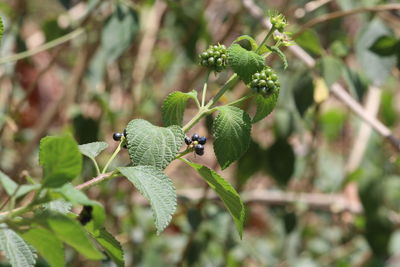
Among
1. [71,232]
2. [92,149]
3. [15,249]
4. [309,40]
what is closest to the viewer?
[71,232]

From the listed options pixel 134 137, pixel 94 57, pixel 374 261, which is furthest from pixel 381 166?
pixel 134 137

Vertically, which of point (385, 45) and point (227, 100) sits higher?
point (385, 45)

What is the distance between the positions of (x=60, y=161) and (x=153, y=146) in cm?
14

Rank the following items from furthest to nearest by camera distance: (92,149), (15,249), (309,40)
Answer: (309,40), (92,149), (15,249)

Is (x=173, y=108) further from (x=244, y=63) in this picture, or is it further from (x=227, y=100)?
(x=227, y=100)

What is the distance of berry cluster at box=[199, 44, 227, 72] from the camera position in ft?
2.86

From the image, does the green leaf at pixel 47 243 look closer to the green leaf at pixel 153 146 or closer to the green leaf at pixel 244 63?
the green leaf at pixel 153 146

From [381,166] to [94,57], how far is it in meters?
0.92

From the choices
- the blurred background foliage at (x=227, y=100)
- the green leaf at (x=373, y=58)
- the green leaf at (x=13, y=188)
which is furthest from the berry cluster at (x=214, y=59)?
the green leaf at (x=373, y=58)

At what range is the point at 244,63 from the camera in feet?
2.66

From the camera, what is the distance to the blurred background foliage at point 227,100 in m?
1.57

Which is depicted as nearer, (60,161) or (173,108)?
(60,161)

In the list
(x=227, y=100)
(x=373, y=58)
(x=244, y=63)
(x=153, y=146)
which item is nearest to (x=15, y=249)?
(x=153, y=146)

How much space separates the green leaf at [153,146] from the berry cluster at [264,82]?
108 mm
